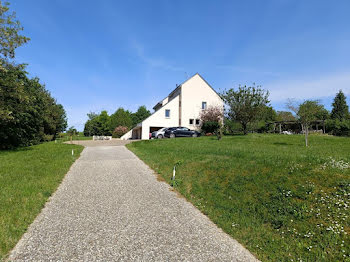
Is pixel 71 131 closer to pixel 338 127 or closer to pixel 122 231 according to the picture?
pixel 122 231

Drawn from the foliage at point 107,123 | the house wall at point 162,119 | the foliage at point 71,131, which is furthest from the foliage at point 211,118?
the foliage at point 107,123

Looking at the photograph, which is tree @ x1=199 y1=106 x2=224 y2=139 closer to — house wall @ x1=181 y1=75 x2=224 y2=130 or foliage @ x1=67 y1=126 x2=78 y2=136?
house wall @ x1=181 y1=75 x2=224 y2=130

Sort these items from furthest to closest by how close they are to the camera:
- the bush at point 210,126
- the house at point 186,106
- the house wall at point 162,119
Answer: the house at point 186,106
the house wall at point 162,119
the bush at point 210,126

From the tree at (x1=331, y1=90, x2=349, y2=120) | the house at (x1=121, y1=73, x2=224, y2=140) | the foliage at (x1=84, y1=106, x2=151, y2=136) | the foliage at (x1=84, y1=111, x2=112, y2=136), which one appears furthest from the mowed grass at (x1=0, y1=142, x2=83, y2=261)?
the tree at (x1=331, y1=90, x2=349, y2=120)

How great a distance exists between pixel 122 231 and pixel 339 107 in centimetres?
6548

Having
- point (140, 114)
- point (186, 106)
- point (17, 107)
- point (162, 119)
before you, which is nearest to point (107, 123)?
point (140, 114)

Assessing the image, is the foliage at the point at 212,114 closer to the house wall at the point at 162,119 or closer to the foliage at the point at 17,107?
the house wall at the point at 162,119

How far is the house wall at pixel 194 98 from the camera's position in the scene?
3325cm

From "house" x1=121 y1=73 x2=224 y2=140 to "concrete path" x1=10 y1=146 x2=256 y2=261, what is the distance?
82.1 ft

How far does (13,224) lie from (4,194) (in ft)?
7.63

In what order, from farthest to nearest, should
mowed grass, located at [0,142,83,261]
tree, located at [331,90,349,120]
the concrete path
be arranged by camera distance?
tree, located at [331,90,349,120] < mowed grass, located at [0,142,83,261] < the concrete path

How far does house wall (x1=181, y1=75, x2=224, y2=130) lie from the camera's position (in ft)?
109

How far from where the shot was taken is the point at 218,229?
4.66 m

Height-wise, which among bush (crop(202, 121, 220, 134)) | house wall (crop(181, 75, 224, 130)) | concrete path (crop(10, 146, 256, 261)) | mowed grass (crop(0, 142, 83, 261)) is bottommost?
concrete path (crop(10, 146, 256, 261))
